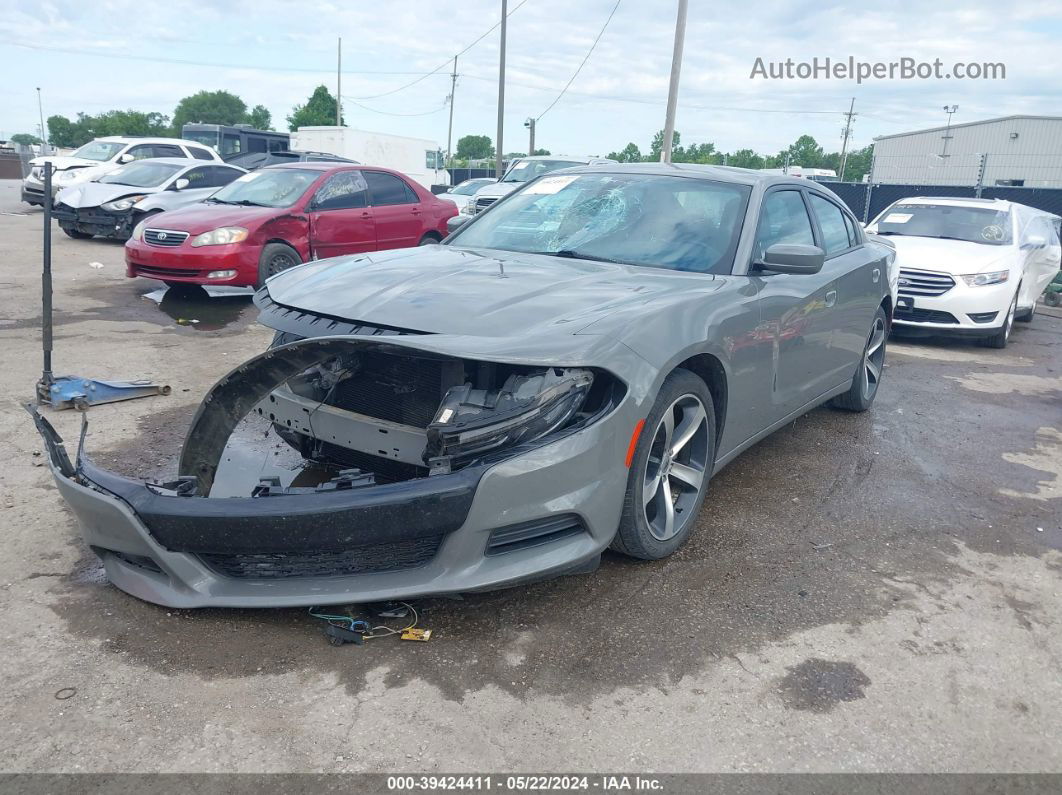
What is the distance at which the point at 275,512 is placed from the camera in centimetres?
256

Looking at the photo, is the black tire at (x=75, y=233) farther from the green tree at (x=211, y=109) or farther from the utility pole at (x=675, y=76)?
the green tree at (x=211, y=109)

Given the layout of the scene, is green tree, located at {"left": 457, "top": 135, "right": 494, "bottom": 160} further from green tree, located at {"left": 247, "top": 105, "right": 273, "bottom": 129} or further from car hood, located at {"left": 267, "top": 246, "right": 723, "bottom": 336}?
car hood, located at {"left": 267, "top": 246, "right": 723, "bottom": 336}

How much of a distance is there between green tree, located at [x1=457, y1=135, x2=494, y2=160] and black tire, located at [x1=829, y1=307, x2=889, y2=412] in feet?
378

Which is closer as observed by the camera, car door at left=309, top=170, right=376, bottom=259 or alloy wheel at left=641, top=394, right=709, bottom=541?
alloy wheel at left=641, top=394, right=709, bottom=541

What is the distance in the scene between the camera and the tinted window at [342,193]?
369 inches

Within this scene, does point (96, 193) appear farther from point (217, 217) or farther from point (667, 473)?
point (667, 473)

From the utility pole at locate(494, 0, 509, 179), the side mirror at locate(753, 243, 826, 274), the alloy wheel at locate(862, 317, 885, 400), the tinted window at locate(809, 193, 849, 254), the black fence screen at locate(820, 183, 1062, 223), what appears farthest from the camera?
the utility pole at locate(494, 0, 509, 179)

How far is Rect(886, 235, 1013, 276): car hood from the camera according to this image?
29.2 feet

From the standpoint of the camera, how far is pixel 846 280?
493cm

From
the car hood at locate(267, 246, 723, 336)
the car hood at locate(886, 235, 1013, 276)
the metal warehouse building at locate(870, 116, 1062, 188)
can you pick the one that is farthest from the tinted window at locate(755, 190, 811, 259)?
the metal warehouse building at locate(870, 116, 1062, 188)

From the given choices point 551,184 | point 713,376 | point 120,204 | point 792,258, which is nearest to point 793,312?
point 792,258

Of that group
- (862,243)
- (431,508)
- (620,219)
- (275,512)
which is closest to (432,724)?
(431,508)

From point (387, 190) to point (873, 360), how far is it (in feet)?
20.6

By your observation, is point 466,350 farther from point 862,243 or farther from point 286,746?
point 862,243
